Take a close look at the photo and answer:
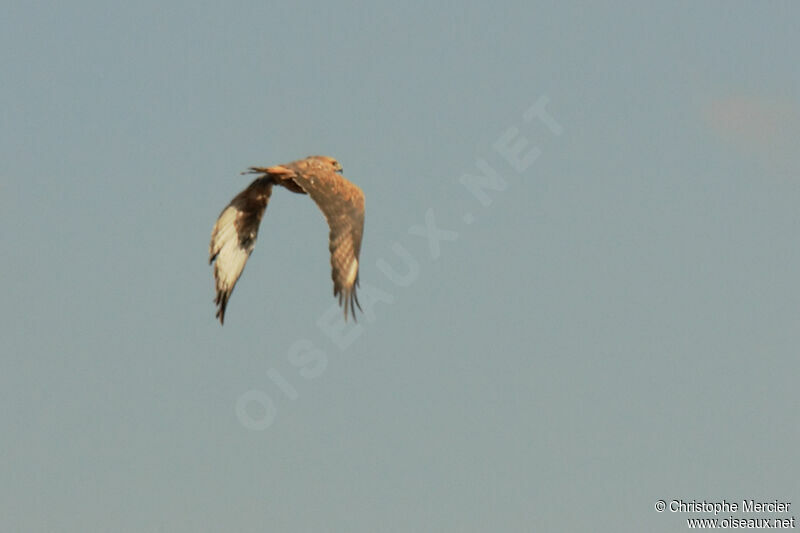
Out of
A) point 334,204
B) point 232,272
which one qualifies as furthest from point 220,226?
point 334,204

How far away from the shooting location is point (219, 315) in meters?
37.6

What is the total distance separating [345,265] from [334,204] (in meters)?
1.27

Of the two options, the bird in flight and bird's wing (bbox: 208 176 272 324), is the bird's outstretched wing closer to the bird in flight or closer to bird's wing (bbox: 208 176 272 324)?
the bird in flight

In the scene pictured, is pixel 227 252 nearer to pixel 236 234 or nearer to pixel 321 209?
pixel 236 234

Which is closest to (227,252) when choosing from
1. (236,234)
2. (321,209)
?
(236,234)

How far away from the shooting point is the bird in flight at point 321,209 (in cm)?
3475

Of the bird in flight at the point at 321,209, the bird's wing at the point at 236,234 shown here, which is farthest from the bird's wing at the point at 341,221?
the bird's wing at the point at 236,234

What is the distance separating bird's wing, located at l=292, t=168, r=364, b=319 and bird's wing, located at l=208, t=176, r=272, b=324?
6.03 feet

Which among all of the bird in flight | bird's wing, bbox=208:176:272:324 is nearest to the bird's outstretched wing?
the bird in flight

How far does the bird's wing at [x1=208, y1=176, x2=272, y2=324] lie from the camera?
38094 mm

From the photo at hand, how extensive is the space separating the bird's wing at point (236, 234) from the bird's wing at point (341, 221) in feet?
6.03

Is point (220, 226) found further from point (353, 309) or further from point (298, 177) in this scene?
point (353, 309)

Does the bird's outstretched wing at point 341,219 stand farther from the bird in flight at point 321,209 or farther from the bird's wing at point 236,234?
the bird's wing at point 236,234

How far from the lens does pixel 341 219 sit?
115 ft
